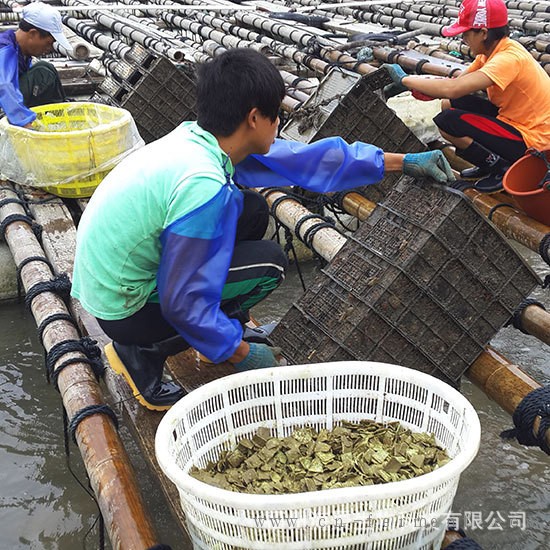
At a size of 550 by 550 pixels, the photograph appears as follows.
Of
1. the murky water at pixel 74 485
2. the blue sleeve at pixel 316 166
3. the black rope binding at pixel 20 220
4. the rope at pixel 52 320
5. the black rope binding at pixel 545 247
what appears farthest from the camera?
the black rope binding at pixel 20 220

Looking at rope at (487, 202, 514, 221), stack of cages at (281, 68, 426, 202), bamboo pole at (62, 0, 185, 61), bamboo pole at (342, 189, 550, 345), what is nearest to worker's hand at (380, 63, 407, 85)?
stack of cages at (281, 68, 426, 202)

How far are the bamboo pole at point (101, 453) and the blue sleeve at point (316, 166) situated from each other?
1202 millimetres

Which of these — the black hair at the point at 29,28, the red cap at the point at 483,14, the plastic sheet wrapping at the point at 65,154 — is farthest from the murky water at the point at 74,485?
the black hair at the point at 29,28

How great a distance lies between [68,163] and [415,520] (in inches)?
163

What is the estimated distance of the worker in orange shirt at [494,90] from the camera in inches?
181

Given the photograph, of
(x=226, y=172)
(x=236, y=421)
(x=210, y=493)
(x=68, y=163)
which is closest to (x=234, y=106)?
(x=226, y=172)

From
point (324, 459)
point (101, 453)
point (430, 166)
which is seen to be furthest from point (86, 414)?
point (430, 166)

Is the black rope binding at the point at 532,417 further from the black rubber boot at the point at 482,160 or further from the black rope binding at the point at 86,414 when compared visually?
the black rubber boot at the point at 482,160

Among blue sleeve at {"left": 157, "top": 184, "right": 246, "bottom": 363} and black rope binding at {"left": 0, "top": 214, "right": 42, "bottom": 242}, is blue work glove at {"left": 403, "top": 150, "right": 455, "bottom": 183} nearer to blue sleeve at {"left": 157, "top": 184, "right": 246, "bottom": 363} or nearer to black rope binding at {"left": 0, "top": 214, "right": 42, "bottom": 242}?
blue sleeve at {"left": 157, "top": 184, "right": 246, "bottom": 363}

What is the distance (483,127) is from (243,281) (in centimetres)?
274

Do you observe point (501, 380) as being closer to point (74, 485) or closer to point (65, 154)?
point (74, 485)

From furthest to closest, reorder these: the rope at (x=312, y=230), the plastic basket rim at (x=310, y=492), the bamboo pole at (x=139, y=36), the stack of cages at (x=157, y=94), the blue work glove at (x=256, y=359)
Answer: the bamboo pole at (x=139, y=36) < the stack of cages at (x=157, y=94) < the rope at (x=312, y=230) < the blue work glove at (x=256, y=359) < the plastic basket rim at (x=310, y=492)

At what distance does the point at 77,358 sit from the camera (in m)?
3.30

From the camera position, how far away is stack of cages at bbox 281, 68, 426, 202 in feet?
16.9
